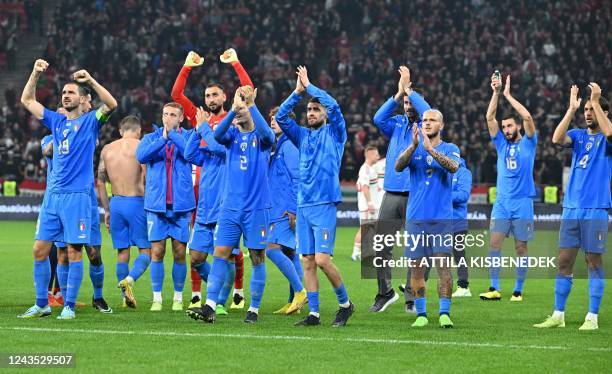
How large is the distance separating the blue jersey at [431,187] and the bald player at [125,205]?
151 inches

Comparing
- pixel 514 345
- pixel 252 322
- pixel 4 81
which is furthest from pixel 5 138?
pixel 514 345

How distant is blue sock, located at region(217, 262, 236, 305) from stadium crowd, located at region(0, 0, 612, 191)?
Result: 19354 mm

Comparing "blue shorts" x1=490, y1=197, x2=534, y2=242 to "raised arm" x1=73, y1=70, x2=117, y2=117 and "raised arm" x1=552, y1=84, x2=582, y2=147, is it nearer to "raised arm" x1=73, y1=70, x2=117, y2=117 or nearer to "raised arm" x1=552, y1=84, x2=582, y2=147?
"raised arm" x1=552, y1=84, x2=582, y2=147

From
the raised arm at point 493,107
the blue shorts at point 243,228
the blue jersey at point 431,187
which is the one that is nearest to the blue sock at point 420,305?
the blue jersey at point 431,187

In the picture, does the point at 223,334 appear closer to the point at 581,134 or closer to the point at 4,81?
the point at 581,134

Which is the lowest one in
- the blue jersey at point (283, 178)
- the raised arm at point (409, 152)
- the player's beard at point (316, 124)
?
the blue jersey at point (283, 178)

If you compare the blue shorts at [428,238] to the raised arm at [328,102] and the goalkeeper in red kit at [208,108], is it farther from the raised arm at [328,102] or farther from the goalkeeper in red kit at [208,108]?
the goalkeeper in red kit at [208,108]

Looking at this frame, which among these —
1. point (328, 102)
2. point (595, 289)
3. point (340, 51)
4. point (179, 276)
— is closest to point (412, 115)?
point (328, 102)

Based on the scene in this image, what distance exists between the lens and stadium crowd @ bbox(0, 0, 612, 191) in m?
34.2

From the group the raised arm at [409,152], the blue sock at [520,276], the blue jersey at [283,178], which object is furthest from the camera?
the blue sock at [520,276]

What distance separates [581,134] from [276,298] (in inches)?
190

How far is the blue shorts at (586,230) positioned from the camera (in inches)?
441

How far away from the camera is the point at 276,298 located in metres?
14.4

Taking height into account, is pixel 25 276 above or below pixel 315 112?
below
